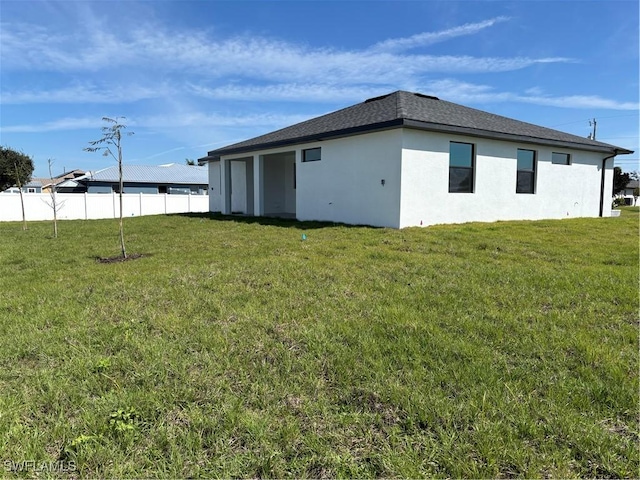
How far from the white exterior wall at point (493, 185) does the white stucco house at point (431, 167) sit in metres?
0.03

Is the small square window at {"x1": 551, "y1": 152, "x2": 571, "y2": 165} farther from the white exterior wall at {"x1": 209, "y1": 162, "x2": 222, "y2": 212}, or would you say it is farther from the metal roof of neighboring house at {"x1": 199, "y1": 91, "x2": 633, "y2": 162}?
the white exterior wall at {"x1": 209, "y1": 162, "x2": 222, "y2": 212}

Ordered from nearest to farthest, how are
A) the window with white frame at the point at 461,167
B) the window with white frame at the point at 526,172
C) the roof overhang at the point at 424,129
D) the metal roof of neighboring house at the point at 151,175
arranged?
the roof overhang at the point at 424,129
the window with white frame at the point at 461,167
the window with white frame at the point at 526,172
the metal roof of neighboring house at the point at 151,175

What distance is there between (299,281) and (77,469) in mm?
3622

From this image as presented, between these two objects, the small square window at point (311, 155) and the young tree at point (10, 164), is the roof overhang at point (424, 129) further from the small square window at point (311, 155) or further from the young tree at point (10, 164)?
the young tree at point (10, 164)

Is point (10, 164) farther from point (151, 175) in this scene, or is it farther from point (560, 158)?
point (560, 158)

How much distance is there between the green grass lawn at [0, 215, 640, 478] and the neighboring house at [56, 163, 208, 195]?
124 ft

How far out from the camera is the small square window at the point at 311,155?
14042 mm

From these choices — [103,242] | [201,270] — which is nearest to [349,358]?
[201,270]

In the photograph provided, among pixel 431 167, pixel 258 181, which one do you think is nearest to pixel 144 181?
pixel 258 181

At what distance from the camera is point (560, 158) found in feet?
49.3

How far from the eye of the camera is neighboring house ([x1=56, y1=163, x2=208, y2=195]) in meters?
40.6

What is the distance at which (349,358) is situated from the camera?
3.38 meters

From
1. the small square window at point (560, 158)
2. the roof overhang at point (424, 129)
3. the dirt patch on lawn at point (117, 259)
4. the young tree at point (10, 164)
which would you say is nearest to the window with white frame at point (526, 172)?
the roof overhang at point (424, 129)

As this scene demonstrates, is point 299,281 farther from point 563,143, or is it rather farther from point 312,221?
point 563,143
